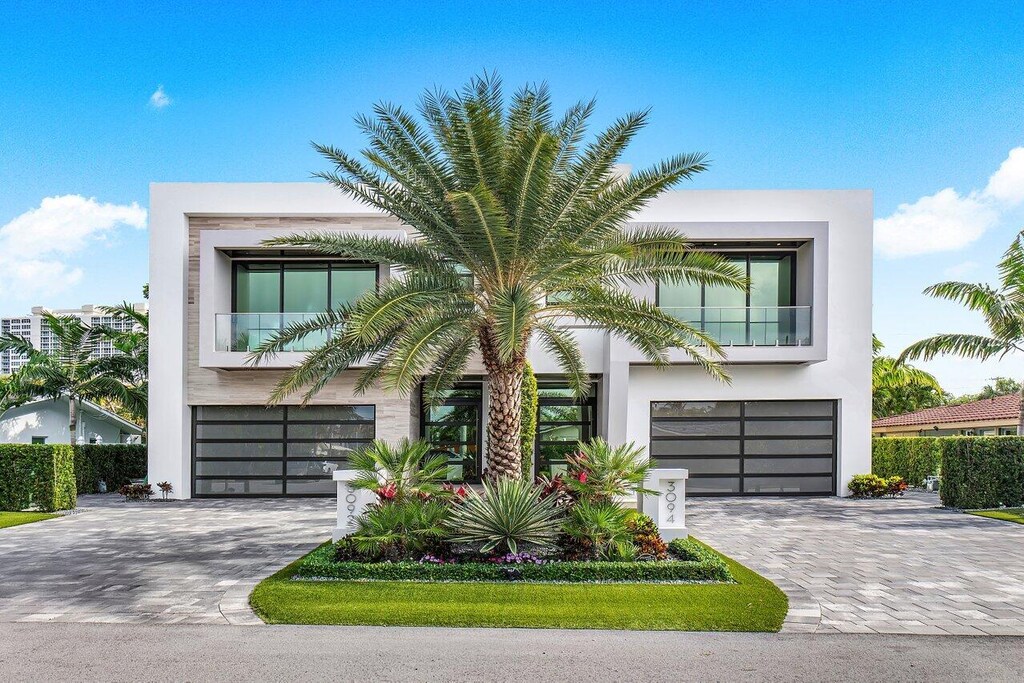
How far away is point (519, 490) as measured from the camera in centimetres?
987

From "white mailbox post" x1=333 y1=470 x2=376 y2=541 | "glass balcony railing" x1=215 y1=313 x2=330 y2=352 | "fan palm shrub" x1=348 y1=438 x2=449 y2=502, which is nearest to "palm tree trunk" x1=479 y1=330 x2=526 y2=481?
"fan palm shrub" x1=348 y1=438 x2=449 y2=502

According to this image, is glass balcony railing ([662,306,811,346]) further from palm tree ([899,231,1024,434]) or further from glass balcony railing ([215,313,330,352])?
glass balcony railing ([215,313,330,352])

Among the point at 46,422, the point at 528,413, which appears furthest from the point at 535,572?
the point at 46,422

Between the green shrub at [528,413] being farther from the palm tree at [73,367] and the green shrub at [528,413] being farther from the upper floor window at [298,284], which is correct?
the palm tree at [73,367]


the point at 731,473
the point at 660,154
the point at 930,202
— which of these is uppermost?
the point at 930,202

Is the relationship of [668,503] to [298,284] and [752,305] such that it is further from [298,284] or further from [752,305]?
[298,284]

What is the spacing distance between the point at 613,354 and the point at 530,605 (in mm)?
10690

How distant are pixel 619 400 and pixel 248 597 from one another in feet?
37.0

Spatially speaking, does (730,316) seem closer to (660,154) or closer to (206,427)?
(660,154)

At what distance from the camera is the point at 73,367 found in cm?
2166

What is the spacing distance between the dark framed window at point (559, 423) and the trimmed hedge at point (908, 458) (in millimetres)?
9555

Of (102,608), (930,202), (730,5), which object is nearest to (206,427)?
(102,608)

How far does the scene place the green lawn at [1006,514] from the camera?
1468 centimetres

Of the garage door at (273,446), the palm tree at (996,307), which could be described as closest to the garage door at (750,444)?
the palm tree at (996,307)
